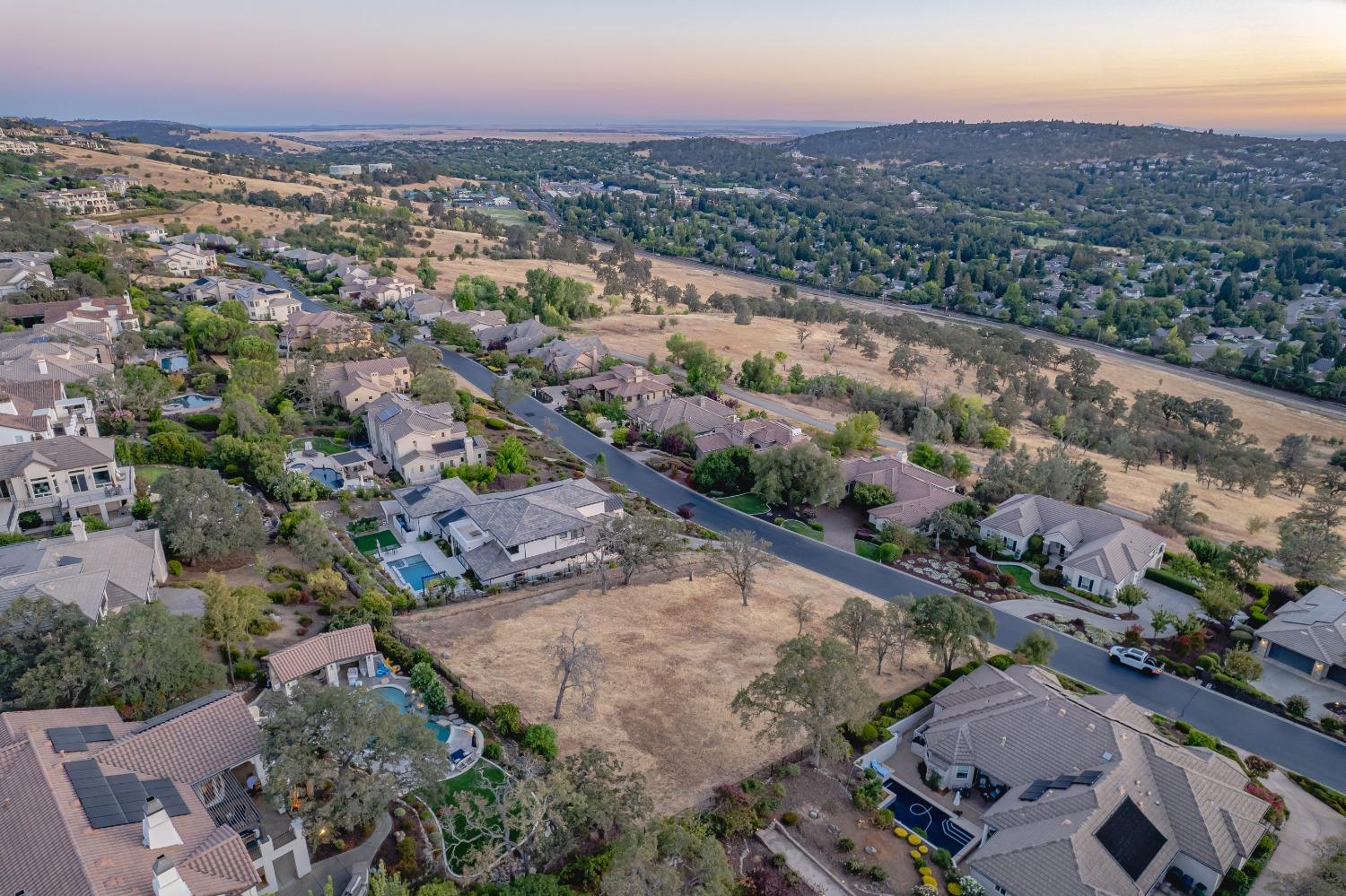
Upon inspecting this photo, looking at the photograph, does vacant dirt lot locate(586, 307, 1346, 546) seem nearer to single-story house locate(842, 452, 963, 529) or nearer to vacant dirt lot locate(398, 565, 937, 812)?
single-story house locate(842, 452, 963, 529)

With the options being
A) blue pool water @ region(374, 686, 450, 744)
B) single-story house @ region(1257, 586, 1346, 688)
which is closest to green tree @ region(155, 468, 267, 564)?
blue pool water @ region(374, 686, 450, 744)

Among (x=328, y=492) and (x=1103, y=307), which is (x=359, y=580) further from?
(x=1103, y=307)

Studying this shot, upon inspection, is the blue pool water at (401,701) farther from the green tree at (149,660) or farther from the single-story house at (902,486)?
the single-story house at (902,486)

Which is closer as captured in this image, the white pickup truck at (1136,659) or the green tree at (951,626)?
the green tree at (951,626)

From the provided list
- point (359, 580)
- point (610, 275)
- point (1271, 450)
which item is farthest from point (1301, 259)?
point (359, 580)

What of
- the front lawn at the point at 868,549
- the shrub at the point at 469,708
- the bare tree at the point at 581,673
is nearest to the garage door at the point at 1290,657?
the front lawn at the point at 868,549

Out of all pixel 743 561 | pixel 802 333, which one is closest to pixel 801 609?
pixel 743 561
